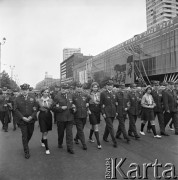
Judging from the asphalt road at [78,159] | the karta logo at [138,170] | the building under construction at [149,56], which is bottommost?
the asphalt road at [78,159]

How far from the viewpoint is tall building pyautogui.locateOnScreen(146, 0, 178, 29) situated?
114000 mm

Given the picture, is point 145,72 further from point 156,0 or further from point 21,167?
point 156,0

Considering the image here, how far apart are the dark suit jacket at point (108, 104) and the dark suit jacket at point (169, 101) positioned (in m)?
2.46

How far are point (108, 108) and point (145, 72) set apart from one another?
43.6 meters

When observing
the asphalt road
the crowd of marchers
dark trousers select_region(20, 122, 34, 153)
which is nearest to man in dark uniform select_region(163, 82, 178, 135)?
the crowd of marchers

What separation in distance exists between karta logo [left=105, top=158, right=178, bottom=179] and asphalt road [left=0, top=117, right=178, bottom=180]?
0.03m

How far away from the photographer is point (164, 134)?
8.24 metres

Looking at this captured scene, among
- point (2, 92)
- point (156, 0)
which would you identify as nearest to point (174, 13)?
point (156, 0)

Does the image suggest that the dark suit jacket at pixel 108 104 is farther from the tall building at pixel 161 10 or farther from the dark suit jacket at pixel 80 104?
the tall building at pixel 161 10

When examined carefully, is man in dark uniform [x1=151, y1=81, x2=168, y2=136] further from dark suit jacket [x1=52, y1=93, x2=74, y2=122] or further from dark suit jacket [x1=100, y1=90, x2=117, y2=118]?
dark suit jacket [x1=52, y1=93, x2=74, y2=122]

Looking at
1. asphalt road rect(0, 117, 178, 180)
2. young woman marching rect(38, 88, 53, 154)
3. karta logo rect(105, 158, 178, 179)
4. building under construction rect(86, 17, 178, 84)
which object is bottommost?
asphalt road rect(0, 117, 178, 180)

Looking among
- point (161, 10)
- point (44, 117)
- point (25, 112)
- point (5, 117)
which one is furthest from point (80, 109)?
point (161, 10)

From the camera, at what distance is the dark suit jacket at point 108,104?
690cm

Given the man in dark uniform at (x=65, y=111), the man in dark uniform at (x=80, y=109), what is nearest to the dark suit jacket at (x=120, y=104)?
the man in dark uniform at (x=80, y=109)
